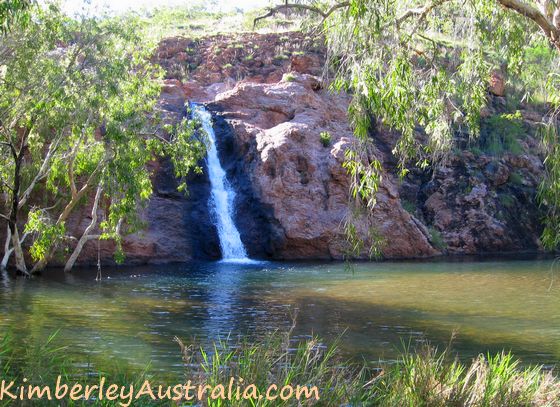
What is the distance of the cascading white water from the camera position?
82.9ft

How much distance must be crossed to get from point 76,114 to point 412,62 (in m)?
10.4

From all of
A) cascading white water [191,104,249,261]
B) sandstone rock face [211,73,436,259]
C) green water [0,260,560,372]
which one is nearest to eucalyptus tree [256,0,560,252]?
green water [0,260,560,372]

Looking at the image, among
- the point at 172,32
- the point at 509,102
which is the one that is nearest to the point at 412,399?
the point at 509,102

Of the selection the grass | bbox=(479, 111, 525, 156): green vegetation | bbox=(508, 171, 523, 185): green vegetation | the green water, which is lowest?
the green water

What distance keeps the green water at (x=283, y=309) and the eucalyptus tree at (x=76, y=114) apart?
2.14 meters

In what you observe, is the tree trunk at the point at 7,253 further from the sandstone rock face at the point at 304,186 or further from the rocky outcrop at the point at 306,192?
the sandstone rock face at the point at 304,186

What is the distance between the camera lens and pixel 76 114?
1700 cm

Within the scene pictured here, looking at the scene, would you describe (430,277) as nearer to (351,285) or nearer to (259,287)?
(351,285)

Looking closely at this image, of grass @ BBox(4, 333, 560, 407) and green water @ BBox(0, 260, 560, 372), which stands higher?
grass @ BBox(4, 333, 560, 407)

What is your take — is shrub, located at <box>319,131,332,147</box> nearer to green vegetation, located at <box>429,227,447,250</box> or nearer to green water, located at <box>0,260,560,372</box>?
green vegetation, located at <box>429,227,447,250</box>

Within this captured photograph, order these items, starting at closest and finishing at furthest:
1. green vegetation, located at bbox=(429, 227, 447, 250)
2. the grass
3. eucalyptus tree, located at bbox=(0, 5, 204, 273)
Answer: the grass < eucalyptus tree, located at bbox=(0, 5, 204, 273) < green vegetation, located at bbox=(429, 227, 447, 250)

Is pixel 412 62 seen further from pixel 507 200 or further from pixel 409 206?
pixel 507 200

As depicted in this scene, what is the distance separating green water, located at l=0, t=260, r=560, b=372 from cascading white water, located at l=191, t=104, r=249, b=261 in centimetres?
364

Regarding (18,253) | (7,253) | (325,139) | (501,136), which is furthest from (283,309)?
(501,136)
